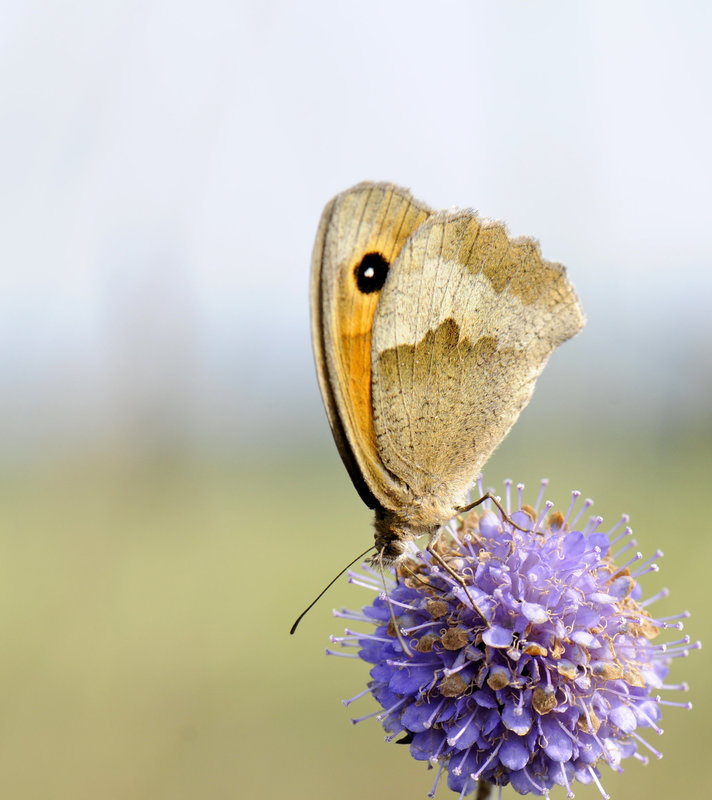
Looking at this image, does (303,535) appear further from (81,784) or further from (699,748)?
(699,748)

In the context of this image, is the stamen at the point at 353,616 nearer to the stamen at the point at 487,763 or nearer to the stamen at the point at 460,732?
the stamen at the point at 460,732

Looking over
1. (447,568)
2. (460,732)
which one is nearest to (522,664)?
(460,732)

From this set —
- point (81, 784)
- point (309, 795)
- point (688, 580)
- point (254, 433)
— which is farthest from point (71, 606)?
point (254, 433)

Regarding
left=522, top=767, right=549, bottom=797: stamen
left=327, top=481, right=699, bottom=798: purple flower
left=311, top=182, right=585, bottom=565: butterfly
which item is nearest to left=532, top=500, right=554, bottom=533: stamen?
left=327, top=481, right=699, bottom=798: purple flower

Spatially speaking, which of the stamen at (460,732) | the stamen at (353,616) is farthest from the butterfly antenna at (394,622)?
the stamen at (460,732)

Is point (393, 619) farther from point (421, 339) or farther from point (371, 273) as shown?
point (371, 273)

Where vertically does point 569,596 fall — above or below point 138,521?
above

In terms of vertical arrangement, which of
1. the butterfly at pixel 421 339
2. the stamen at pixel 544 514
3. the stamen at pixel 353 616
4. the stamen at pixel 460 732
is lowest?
the stamen at pixel 460 732
